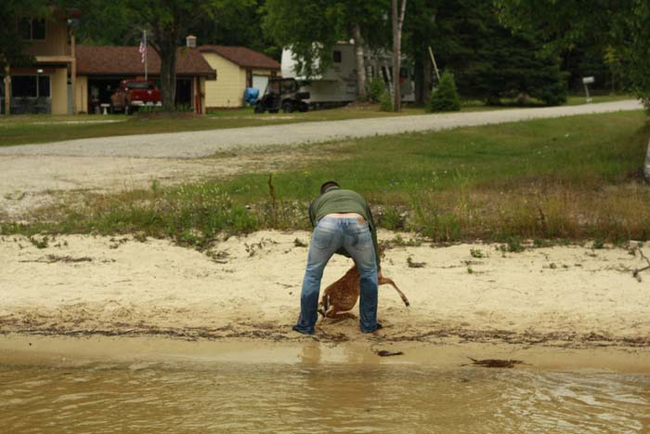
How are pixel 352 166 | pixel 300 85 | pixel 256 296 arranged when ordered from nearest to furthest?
pixel 256 296 → pixel 352 166 → pixel 300 85

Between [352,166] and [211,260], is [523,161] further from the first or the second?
[211,260]

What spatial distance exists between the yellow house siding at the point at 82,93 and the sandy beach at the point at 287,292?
156ft

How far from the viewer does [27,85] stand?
5775 centimetres

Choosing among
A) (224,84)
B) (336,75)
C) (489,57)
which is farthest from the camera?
(224,84)

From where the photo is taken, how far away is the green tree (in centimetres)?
1806

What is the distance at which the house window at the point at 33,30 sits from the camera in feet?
168

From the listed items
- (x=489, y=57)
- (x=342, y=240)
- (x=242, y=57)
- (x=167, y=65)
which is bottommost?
(x=342, y=240)

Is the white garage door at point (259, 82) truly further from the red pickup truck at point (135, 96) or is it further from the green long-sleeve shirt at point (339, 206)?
the green long-sleeve shirt at point (339, 206)

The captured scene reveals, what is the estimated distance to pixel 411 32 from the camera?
57.6 meters

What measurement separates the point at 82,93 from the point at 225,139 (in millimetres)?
33977

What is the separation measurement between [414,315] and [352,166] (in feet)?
36.3

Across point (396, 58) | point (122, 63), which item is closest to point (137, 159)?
point (396, 58)

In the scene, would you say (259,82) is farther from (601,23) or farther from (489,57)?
(601,23)

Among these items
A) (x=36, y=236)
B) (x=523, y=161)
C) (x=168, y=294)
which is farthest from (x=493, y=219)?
(x=523, y=161)
